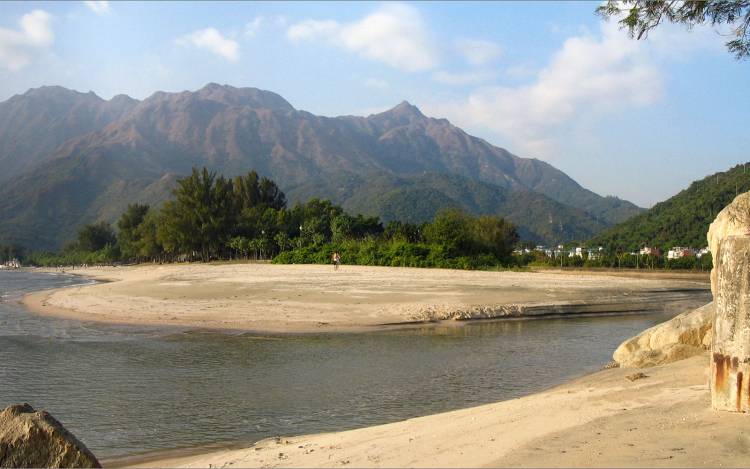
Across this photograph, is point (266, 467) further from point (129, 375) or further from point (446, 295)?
point (446, 295)

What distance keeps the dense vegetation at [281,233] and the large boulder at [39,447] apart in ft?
130

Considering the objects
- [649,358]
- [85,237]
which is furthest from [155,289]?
[85,237]

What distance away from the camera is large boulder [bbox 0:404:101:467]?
257 inches

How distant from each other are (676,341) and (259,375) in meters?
8.93

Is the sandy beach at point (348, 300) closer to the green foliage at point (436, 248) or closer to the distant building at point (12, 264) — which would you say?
the green foliage at point (436, 248)

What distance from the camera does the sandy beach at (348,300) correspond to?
21969 millimetres

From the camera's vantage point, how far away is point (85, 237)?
406ft

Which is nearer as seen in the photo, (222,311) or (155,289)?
(222,311)

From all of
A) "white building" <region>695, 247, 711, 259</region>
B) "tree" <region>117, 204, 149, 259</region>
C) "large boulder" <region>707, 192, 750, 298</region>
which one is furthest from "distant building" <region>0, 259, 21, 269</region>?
"large boulder" <region>707, 192, 750, 298</region>

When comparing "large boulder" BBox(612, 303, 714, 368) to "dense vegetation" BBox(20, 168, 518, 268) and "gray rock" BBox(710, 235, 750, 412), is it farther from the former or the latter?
"dense vegetation" BBox(20, 168, 518, 268)

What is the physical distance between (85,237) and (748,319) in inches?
5314

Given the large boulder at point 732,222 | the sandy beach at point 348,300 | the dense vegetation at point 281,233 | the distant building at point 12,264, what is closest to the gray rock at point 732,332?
the large boulder at point 732,222

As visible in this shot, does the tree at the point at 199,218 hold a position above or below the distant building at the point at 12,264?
above

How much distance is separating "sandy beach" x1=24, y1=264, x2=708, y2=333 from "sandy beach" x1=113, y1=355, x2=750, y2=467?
12.5 meters
